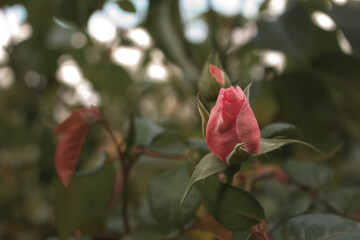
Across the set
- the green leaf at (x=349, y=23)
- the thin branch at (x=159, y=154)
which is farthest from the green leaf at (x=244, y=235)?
the green leaf at (x=349, y=23)

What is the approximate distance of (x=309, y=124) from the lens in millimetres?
527

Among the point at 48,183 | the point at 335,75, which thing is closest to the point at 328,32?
the point at 335,75

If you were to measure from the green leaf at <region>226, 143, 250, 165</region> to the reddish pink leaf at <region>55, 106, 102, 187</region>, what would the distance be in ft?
0.48

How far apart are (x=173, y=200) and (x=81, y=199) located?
12cm

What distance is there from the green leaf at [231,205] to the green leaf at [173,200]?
3cm

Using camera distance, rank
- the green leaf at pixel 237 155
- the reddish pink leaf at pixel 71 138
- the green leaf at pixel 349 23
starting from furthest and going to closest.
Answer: the green leaf at pixel 349 23
the reddish pink leaf at pixel 71 138
the green leaf at pixel 237 155

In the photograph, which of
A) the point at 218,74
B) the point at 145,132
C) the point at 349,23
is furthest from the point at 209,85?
the point at 349,23

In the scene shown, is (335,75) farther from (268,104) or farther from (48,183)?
(48,183)

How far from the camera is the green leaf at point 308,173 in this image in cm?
34

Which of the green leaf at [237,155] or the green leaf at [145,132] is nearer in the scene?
the green leaf at [237,155]

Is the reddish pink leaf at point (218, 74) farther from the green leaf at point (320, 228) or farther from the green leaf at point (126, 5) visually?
the green leaf at point (126, 5)

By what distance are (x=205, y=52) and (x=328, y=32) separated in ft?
0.75

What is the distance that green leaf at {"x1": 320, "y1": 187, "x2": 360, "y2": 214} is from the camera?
32cm

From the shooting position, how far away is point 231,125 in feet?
0.67
